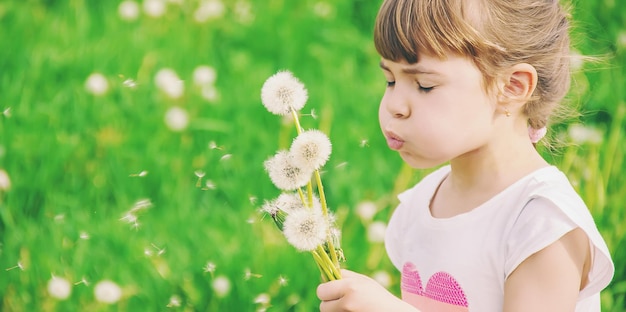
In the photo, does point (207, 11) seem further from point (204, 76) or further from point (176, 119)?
point (176, 119)

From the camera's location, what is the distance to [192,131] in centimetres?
282

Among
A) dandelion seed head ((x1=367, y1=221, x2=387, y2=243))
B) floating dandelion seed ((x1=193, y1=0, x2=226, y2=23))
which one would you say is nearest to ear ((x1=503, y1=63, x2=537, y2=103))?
dandelion seed head ((x1=367, y1=221, x2=387, y2=243))

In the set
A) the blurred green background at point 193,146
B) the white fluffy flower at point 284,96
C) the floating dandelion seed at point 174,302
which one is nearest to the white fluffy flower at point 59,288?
the blurred green background at point 193,146

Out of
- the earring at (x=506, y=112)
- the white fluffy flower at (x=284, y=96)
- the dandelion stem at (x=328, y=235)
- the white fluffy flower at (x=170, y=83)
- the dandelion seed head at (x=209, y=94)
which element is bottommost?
the dandelion seed head at (x=209, y=94)

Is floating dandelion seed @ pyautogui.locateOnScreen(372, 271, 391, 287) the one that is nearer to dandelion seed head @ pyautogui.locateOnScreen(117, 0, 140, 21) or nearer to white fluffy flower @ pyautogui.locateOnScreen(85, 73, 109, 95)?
white fluffy flower @ pyautogui.locateOnScreen(85, 73, 109, 95)

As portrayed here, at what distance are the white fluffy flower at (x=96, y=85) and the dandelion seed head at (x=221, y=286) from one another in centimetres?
96

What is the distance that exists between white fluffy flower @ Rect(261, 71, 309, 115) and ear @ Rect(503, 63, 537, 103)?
328mm

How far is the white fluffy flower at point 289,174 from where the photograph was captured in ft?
4.58

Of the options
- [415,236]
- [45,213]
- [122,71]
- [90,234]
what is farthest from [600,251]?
[122,71]

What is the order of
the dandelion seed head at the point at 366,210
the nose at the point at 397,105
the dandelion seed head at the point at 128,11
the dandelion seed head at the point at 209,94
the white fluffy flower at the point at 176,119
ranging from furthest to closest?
the dandelion seed head at the point at 128,11 → the dandelion seed head at the point at 209,94 → the white fluffy flower at the point at 176,119 → the dandelion seed head at the point at 366,210 → the nose at the point at 397,105

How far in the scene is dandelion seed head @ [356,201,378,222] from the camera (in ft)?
7.78

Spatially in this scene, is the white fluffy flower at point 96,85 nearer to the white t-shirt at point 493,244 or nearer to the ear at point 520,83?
the white t-shirt at point 493,244

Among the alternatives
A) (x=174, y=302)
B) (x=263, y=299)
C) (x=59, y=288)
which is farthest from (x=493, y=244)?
(x=59, y=288)

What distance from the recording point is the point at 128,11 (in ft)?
11.0
